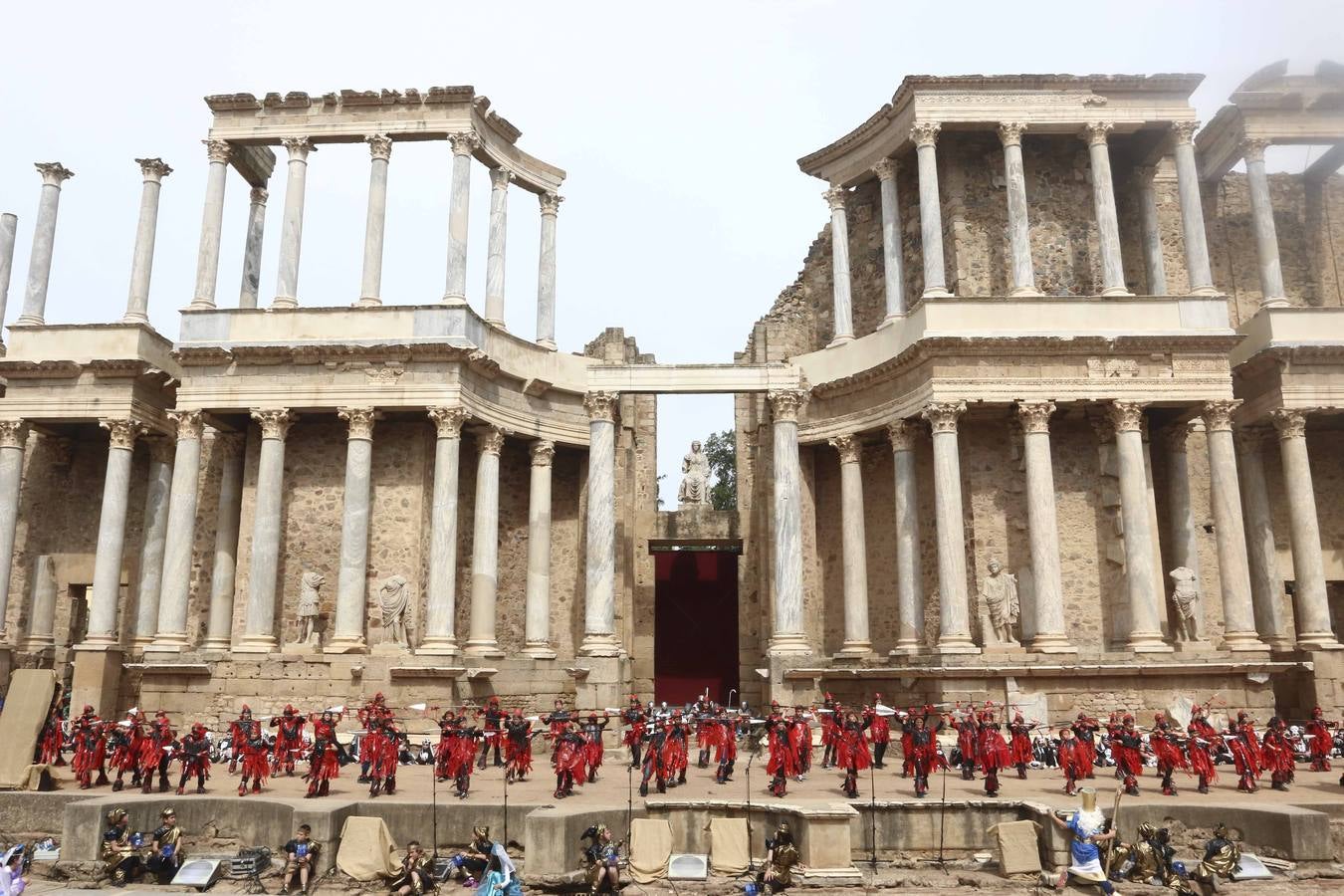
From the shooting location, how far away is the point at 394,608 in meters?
22.4

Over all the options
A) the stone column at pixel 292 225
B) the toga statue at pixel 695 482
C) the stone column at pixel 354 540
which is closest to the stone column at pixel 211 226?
the stone column at pixel 292 225

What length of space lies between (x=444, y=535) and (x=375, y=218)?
812 cm

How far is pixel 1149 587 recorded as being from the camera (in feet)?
69.9

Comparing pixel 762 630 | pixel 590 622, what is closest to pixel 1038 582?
pixel 762 630

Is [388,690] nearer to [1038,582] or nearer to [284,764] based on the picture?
[284,764]

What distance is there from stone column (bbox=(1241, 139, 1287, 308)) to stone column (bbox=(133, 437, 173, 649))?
2822 centimetres

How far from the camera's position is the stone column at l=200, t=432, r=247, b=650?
920 inches

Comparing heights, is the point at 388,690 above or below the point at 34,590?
below

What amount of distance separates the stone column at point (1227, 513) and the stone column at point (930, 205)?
6631mm

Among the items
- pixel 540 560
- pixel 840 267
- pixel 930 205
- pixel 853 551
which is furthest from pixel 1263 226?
pixel 540 560

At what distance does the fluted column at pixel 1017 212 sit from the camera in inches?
918

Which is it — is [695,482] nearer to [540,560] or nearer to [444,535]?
[540,560]

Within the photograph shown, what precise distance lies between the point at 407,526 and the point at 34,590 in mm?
12046

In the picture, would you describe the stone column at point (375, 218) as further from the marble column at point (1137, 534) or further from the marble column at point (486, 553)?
the marble column at point (1137, 534)
